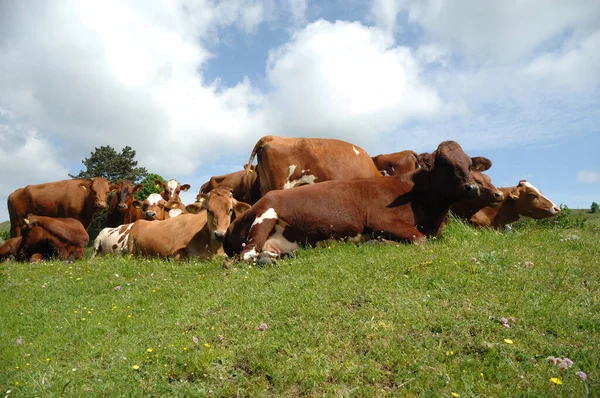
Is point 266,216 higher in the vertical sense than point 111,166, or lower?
lower

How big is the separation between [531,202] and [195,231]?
29.4 feet

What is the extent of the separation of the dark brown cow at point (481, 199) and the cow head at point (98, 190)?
13540mm

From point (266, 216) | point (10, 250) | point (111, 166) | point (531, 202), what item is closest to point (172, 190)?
point (10, 250)

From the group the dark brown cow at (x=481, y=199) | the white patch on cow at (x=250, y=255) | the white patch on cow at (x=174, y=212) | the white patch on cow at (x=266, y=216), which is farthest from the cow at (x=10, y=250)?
the dark brown cow at (x=481, y=199)

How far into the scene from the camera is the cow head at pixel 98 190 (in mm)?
18336

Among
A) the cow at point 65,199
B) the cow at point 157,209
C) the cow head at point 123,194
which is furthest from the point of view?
the cow at point 65,199

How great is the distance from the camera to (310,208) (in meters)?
9.30

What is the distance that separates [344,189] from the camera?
9.57 metres

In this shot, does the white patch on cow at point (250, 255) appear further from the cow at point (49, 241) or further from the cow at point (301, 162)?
the cow at point (49, 241)

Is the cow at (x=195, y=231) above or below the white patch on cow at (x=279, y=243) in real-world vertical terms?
above

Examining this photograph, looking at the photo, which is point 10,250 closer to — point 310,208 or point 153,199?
point 153,199

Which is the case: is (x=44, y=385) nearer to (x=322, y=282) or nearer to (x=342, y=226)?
(x=322, y=282)

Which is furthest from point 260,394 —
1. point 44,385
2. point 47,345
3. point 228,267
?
point 228,267

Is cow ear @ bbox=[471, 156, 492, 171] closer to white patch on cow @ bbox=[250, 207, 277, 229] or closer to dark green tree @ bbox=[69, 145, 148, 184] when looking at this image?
white patch on cow @ bbox=[250, 207, 277, 229]
